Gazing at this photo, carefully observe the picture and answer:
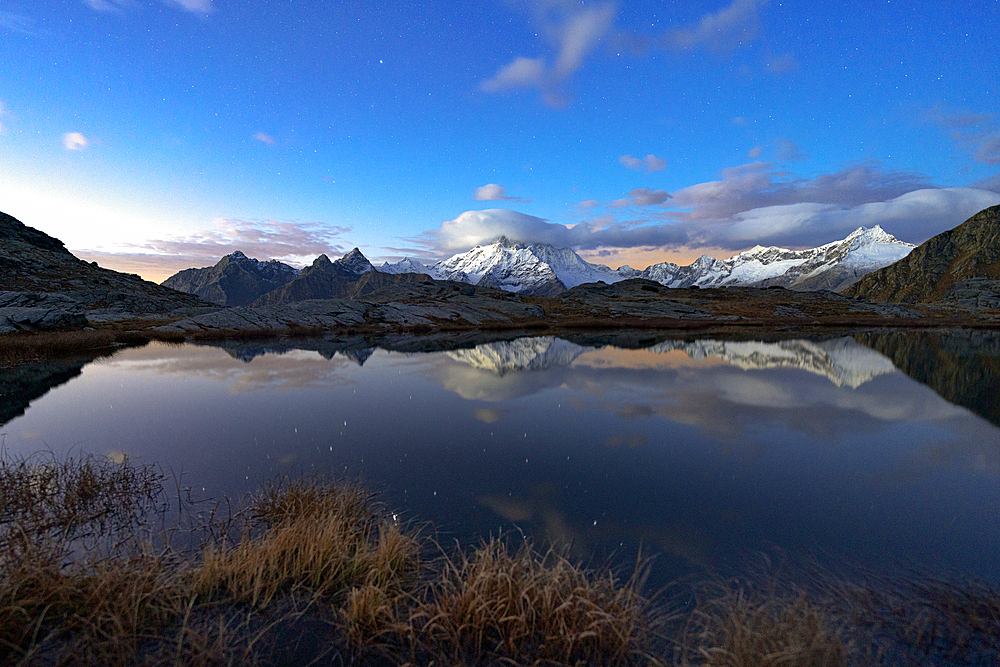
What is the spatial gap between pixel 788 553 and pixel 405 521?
375 inches

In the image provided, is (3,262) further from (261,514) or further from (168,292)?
(261,514)

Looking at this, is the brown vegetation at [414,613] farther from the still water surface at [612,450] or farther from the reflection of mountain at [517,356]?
the reflection of mountain at [517,356]

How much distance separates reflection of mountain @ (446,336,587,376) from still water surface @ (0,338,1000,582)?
5.96m

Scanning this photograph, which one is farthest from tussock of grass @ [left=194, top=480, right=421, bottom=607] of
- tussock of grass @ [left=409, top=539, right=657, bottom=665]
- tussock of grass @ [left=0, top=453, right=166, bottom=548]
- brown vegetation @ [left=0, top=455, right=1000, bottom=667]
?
tussock of grass @ [left=0, top=453, right=166, bottom=548]

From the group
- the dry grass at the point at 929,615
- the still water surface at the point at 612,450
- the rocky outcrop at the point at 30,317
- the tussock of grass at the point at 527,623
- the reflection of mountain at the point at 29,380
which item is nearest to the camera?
the tussock of grass at the point at 527,623

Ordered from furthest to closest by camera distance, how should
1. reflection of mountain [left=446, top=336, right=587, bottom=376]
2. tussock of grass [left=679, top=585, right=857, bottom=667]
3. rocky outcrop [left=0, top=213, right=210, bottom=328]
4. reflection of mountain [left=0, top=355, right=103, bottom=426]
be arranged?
rocky outcrop [left=0, top=213, right=210, bottom=328], reflection of mountain [left=446, top=336, right=587, bottom=376], reflection of mountain [left=0, top=355, right=103, bottom=426], tussock of grass [left=679, top=585, right=857, bottom=667]

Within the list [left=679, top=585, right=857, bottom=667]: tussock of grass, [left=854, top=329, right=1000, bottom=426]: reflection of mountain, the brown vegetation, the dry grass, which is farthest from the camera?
[left=854, top=329, right=1000, bottom=426]: reflection of mountain

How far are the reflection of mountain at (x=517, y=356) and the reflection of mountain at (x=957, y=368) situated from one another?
95.1ft

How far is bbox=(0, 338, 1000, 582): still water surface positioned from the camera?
11258mm

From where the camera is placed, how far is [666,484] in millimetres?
14398

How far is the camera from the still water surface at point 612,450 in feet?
36.9

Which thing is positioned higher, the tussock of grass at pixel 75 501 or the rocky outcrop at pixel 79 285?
the rocky outcrop at pixel 79 285

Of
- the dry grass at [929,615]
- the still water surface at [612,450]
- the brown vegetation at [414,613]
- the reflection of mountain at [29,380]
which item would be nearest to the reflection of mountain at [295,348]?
the still water surface at [612,450]

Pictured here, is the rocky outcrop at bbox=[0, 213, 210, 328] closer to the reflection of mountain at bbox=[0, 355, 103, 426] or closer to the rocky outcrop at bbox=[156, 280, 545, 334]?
the rocky outcrop at bbox=[156, 280, 545, 334]
